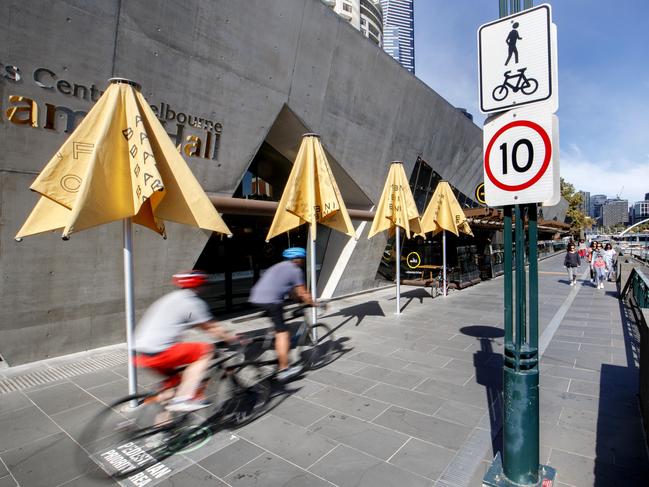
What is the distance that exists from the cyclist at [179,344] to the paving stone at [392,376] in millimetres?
2652

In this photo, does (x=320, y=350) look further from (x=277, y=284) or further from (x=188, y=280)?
(x=188, y=280)

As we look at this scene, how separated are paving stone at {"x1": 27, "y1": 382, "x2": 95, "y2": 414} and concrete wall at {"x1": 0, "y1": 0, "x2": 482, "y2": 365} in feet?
4.89

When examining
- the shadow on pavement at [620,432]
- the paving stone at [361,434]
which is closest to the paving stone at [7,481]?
the paving stone at [361,434]

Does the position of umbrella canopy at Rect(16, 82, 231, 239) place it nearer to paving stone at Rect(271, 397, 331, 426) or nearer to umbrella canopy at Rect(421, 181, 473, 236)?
paving stone at Rect(271, 397, 331, 426)

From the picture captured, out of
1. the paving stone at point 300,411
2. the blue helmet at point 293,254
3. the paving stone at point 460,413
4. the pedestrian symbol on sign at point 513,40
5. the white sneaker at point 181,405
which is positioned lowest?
the paving stone at point 460,413

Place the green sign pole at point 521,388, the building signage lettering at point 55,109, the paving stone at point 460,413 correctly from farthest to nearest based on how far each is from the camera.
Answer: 1. the building signage lettering at point 55,109
2. the paving stone at point 460,413
3. the green sign pole at point 521,388

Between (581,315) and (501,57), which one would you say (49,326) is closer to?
(501,57)

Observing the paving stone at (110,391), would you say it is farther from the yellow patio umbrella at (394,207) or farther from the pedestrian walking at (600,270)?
the pedestrian walking at (600,270)

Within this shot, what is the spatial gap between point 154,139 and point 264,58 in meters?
5.61

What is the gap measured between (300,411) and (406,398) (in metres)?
1.38

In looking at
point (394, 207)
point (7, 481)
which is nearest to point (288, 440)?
point (7, 481)

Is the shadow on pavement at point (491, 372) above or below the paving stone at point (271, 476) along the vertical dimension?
above

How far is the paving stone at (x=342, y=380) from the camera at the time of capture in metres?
5.44

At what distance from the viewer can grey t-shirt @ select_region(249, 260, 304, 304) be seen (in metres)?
5.59
